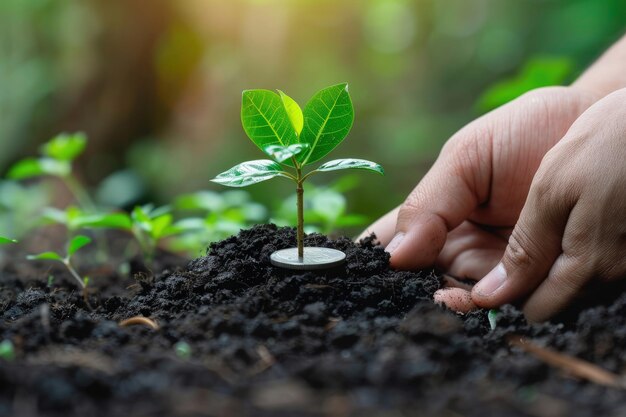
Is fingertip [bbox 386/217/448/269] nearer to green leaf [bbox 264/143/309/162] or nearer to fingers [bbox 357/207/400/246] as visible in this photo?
fingers [bbox 357/207/400/246]

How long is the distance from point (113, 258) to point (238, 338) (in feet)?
6.55

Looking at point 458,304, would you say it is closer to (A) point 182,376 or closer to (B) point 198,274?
(B) point 198,274

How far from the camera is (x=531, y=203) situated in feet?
5.16

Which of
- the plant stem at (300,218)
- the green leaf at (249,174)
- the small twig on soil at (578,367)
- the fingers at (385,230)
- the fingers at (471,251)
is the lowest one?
the fingers at (471,251)

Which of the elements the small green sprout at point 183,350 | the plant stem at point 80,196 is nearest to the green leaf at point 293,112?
the small green sprout at point 183,350

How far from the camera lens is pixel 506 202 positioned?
6.82 ft

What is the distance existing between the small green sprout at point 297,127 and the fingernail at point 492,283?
0.49 metres

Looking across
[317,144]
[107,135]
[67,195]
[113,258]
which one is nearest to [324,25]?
[107,135]

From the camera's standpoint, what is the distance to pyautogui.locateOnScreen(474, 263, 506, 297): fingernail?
1.61 meters

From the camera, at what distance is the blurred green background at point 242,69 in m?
4.62

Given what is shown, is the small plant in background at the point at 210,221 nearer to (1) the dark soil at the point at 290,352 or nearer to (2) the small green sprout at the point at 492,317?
(1) the dark soil at the point at 290,352

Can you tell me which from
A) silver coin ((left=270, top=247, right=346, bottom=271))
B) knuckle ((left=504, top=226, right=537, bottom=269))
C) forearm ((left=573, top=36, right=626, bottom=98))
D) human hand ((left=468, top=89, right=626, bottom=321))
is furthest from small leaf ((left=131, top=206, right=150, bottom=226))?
forearm ((left=573, top=36, right=626, bottom=98))

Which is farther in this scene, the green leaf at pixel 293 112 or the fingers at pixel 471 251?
the fingers at pixel 471 251

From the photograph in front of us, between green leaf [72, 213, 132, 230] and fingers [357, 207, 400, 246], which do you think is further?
fingers [357, 207, 400, 246]
